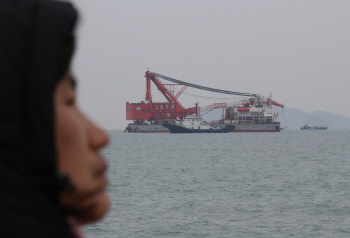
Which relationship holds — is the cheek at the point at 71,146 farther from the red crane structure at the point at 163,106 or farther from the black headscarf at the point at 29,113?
the red crane structure at the point at 163,106

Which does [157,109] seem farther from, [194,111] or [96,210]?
[96,210]

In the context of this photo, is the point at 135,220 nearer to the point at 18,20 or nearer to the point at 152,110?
the point at 18,20

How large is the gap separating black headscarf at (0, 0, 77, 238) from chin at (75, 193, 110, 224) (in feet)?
0.08

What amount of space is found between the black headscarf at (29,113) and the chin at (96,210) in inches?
1.0

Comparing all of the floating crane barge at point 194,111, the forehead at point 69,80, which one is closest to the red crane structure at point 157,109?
the floating crane barge at point 194,111

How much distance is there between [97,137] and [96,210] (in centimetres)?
6

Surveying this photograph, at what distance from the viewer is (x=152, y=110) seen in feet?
199

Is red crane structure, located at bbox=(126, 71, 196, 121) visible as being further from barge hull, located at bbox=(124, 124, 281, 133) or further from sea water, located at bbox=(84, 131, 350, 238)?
sea water, located at bbox=(84, 131, 350, 238)

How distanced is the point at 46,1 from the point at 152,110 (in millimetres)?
60295

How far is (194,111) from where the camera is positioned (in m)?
61.5

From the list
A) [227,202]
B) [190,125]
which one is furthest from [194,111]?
[227,202]

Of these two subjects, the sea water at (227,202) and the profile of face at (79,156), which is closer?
the profile of face at (79,156)

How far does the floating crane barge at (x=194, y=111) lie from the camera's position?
59625 millimetres

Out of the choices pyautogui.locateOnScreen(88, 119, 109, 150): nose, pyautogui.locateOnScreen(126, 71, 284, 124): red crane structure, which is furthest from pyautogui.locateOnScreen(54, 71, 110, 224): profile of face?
pyautogui.locateOnScreen(126, 71, 284, 124): red crane structure
